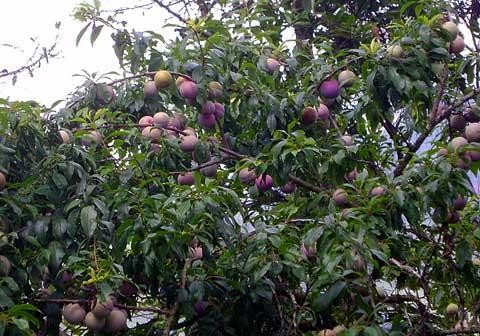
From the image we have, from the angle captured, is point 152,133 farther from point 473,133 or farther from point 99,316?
point 473,133

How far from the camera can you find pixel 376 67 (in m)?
2.37

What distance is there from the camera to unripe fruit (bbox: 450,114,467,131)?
2.62 meters

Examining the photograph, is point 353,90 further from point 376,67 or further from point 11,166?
point 11,166

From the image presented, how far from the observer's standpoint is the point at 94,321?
2.04 m

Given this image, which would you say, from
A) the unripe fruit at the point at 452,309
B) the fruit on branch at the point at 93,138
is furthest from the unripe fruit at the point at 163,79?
the unripe fruit at the point at 452,309

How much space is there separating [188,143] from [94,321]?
680mm

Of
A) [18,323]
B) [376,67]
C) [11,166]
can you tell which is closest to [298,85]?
[376,67]

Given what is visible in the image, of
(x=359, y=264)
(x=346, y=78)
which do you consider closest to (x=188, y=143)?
(x=346, y=78)

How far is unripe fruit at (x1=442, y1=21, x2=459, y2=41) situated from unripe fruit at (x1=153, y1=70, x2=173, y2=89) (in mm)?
925

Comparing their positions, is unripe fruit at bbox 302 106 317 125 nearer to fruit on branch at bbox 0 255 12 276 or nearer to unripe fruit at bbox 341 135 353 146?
unripe fruit at bbox 341 135 353 146

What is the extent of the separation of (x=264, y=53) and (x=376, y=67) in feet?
1.92

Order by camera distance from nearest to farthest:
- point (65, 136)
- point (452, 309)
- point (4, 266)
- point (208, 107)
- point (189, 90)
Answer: point (4, 266), point (65, 136), point (189, 90), point (208, 107), point (452, 309)

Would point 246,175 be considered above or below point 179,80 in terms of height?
below

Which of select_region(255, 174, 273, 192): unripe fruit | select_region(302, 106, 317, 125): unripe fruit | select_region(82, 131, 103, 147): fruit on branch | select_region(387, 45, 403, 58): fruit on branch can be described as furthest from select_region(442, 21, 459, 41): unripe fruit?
select_region(82, 131, 103, 147): fruit on branch
